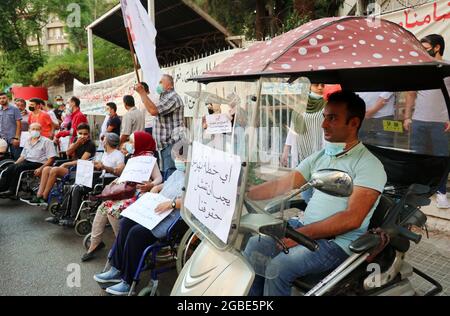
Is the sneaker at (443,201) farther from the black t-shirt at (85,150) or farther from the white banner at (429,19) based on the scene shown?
the black t-shirt at (85,150)

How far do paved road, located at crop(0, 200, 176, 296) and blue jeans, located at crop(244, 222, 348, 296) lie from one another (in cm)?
149

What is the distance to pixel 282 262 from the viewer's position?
1889mm

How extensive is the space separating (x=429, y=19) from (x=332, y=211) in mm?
3148

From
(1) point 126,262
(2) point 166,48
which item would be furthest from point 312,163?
(2) point 166,48

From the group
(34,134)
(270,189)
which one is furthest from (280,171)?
(34,134)

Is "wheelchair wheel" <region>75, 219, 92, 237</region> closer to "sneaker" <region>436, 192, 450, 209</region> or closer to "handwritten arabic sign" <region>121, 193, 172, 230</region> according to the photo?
"handwritten arabic sign" <region>121, 193, 172, 230</region>

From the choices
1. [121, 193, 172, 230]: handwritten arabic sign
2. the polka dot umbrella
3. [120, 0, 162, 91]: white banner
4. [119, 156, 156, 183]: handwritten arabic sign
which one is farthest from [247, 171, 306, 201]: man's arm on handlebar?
[120, 0, 162, 91]: white banner

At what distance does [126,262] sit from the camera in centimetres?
286

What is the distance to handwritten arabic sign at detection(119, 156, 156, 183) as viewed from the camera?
12.2ft

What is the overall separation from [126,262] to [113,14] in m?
9.45

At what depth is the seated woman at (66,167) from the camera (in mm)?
5355

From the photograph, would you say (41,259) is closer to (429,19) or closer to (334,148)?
(334,148)

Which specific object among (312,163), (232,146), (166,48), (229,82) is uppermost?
(166,48)
